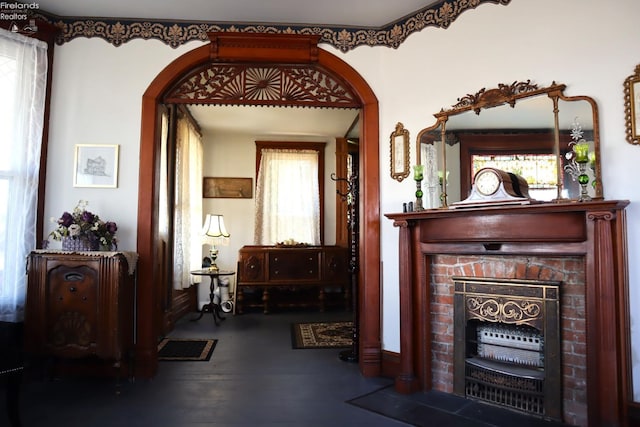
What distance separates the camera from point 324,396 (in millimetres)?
3074

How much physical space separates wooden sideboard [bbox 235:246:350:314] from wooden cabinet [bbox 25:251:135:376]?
10.8ft

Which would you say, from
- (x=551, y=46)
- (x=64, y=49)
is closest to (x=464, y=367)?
(x=551, y=46)

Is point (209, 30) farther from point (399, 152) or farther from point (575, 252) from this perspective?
point (575, 252)

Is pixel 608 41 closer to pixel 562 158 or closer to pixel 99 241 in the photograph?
pixel 562 158

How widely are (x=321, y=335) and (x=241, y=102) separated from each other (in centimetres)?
282

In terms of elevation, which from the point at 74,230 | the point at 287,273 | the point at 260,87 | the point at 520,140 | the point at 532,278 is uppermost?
the point at 260,87

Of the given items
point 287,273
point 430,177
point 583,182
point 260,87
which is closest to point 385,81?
point 430,177

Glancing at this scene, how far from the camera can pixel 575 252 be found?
8.21 feet

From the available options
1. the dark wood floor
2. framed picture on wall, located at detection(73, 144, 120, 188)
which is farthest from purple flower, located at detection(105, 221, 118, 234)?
the dark wood floor

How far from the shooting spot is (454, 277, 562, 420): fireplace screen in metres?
2.69

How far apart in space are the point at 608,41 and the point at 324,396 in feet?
9.73

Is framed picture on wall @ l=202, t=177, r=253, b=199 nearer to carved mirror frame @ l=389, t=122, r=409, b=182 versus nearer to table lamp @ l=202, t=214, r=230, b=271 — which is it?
table lamp @ l=202, t=214, r=230, b=271

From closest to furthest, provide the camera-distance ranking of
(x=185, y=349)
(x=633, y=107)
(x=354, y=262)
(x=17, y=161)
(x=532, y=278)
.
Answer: (x=633, y=107), (x=532, y=278), (x=17, y=161), (x=354, y=262), (x=185, y=349)

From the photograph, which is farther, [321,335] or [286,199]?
[286,199]
